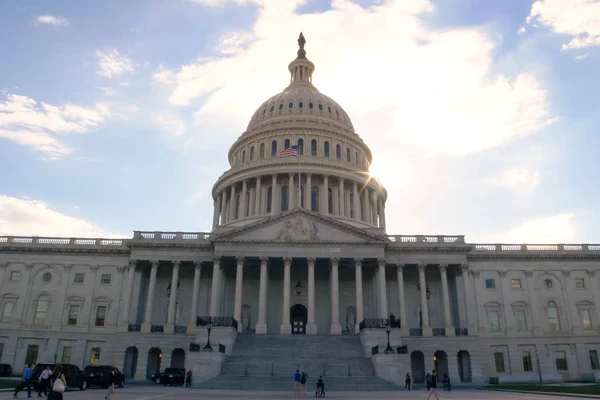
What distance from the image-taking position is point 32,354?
57.4 m

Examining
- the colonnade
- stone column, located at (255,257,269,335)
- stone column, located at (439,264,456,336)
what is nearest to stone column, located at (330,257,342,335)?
the colonnade

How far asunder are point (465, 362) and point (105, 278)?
43.1 m

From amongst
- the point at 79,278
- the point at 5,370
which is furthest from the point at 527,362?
the point at 5,370

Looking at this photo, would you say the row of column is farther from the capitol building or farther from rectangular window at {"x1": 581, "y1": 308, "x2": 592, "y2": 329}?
rectangular window at {"x1": 581, "y1": 308, "x2": 592, "y2": 329}

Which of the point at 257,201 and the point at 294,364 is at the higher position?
the point at 257,201

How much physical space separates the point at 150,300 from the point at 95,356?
30.3ft

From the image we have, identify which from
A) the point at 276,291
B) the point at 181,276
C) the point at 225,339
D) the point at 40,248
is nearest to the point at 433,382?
the point at 225,339

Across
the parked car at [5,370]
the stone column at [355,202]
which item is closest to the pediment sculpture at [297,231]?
the stone column at [355,202]

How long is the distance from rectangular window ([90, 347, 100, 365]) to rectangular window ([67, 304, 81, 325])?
4.33 meters

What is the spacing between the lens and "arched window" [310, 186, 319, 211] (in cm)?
7461

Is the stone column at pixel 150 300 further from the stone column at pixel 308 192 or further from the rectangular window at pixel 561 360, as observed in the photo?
the rectangular window at pixel 561 360

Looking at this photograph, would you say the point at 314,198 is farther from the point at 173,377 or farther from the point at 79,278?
the point at 173,377

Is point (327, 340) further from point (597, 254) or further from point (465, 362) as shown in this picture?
point (597, 254)

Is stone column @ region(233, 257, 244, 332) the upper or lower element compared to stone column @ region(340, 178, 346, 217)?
lower
